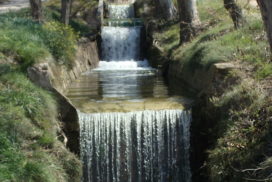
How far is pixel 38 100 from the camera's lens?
9297 millimetres

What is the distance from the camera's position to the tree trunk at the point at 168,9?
21750 millimetres

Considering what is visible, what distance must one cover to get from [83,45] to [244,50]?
8.67 m

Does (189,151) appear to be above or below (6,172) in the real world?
below

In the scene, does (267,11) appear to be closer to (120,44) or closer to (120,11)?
(120,44)

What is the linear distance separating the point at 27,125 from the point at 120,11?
1704cm

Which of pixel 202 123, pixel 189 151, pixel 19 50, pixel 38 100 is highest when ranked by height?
pixel 19 50

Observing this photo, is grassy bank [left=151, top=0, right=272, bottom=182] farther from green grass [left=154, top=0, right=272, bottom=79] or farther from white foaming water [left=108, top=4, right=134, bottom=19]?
white foaming water [left=108, top=4, right=134, bottom=19]

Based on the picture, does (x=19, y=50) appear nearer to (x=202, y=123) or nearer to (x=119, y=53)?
(x=202, y=123)

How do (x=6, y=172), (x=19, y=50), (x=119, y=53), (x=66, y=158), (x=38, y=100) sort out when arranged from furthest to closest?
(x=119, y=53) < (x=19, y=50) < (x=38, y=100) < (x=66, y=158) < (x=6, y=172)

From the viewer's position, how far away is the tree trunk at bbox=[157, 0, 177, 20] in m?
21.8

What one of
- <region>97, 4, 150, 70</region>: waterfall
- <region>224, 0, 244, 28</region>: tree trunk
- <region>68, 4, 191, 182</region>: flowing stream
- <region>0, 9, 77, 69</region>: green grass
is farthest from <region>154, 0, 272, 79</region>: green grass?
<region>0, 9, 77, 69</region>: green grass

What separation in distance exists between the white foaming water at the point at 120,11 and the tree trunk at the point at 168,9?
9.31 feet

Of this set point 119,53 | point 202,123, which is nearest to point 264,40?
point 202,123

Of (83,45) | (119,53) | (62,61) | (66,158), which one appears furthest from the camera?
(119,53)
